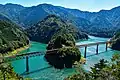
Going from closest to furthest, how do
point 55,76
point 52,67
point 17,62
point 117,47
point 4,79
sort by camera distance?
point 4,79, point 55,76, point 52,67, point 17,62, point 117,47

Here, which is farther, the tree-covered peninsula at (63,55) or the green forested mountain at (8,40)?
the green forested mountain at (8,40)

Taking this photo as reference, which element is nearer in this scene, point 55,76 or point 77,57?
point 55,76

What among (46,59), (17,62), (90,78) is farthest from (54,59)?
(90,78)

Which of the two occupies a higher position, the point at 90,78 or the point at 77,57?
the point at 90,78

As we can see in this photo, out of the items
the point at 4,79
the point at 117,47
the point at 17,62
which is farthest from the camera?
the point at 117,47

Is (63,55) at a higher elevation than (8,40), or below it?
below

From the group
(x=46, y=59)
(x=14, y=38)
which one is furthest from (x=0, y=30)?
(x=46, y=59)

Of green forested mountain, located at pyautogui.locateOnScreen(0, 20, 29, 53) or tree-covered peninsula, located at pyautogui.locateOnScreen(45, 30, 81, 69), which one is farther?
green forested mountain, located at pyautogui.locateOnScreen(0, 20, 29, 53)

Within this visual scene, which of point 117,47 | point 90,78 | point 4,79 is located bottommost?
point 117,47

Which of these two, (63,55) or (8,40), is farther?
(8,40)

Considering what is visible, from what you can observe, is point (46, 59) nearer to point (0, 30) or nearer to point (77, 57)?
point (77, 57)
